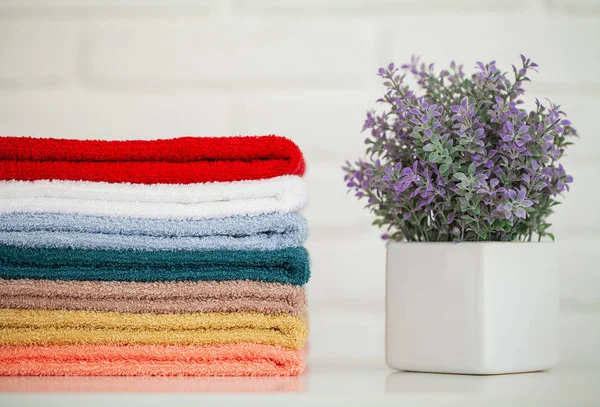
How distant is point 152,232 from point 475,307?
339 millimetres

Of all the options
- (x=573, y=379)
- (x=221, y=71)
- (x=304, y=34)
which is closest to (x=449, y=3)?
(x=304, y=34)

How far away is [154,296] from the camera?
72 cm

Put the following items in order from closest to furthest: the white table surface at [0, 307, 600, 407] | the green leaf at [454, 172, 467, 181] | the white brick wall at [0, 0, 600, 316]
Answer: the white table surface at [0, 307, 600, 407], the green leaf at [454, 172, 467, 181], the white brick wall at [0, 0, 600, 316]

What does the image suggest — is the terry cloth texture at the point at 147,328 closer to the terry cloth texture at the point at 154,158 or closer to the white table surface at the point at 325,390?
the white table surface at the point at 325,390

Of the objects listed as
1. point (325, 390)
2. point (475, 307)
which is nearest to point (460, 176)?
point (475, 307)

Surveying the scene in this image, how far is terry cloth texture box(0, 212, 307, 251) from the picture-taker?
0.72 metres

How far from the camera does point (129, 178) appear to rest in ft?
2.44

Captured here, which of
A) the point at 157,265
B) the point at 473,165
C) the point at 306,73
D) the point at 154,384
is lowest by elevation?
the point at 154,384

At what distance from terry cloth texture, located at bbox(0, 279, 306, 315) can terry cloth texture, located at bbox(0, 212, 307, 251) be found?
1.5 inches

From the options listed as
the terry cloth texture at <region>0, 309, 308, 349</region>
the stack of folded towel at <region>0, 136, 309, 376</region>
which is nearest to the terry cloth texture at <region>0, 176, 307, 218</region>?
the stack of folded towel at <region>0, 136, 309, 376</region>

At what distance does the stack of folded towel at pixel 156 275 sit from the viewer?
718 millimetres

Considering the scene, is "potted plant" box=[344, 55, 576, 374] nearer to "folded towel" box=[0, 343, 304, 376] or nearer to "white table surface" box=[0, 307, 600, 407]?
"white table surface" box=[0, 307, 600, 407]

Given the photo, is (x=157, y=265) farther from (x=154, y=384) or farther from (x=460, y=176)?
(x=460, y=176)

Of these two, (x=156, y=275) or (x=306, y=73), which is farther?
(x=306, y=73)
